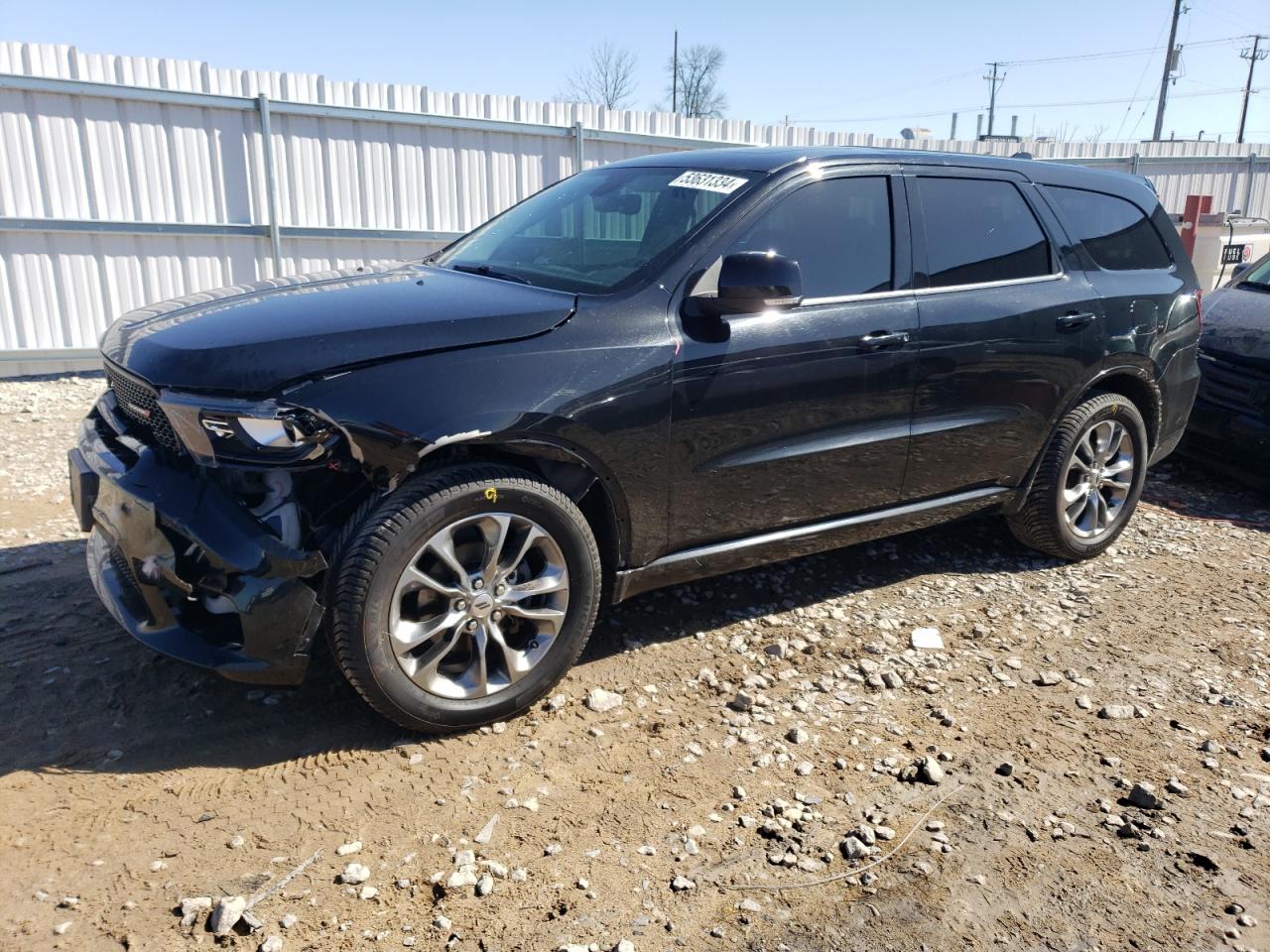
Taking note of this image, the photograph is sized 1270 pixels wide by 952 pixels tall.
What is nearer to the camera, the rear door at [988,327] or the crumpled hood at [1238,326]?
the rear door at [988,327]

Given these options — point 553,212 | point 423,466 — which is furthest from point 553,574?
point 553,212

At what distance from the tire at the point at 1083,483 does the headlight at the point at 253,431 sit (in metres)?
3.45

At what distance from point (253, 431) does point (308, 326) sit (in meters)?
0.41

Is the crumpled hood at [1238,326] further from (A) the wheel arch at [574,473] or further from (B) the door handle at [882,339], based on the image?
(A) the wheel arch at [574,473]

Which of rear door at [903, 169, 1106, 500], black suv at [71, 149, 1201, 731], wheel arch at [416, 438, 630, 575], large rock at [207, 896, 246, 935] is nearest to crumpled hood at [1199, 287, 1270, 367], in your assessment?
black suv at [71, 149, 1201, 731]

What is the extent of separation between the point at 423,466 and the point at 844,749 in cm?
167

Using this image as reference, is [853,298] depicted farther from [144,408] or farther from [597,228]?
[144,408]

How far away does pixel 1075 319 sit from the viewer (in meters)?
4.46

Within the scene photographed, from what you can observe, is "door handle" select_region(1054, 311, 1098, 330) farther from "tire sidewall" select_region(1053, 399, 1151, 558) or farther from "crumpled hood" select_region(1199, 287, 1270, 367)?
"crumpled hood" select_region(1199, 287, 1270, 367)

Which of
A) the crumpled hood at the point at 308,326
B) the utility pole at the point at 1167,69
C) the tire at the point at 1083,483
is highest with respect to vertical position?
the utility pole at the point at 1167,69

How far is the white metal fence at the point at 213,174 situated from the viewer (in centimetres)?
828

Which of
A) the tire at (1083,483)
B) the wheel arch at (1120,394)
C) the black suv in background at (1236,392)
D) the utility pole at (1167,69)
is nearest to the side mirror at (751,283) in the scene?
the wheel arch at (1120,394)

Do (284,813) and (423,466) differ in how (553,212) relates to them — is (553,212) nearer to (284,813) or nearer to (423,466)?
(423,466)

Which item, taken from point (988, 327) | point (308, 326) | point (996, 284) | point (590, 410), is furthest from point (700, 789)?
point (996, 284)
